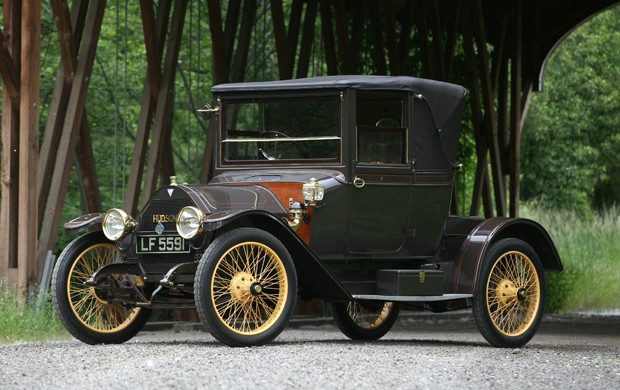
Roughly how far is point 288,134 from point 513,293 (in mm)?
2193

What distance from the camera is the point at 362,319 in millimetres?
10883

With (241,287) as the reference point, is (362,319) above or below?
below

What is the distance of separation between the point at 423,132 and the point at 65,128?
3.95 meters

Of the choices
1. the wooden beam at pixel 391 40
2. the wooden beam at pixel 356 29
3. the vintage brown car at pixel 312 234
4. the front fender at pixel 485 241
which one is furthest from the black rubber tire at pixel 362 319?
the wooden beam at pixel 356 29

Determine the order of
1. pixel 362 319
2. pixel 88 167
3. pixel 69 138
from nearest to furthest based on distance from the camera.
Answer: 1. pixel 362 319
2. pixel 69 138
3. pixel 88 167

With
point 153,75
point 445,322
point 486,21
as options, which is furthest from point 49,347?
point 486,21

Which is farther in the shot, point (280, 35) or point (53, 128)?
point (280, 35)

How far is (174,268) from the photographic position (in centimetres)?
844

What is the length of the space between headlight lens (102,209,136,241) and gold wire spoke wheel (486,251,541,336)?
286 cm

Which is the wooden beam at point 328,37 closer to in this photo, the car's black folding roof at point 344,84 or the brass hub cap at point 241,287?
the car's black folding roof at point 344,84

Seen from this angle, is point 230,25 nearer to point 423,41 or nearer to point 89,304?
point 423,41

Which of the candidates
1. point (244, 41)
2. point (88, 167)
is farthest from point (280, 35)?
point (88, 167)

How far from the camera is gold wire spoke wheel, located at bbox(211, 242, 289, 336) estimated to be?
27.7ft

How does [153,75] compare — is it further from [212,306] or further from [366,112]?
[212,306]
